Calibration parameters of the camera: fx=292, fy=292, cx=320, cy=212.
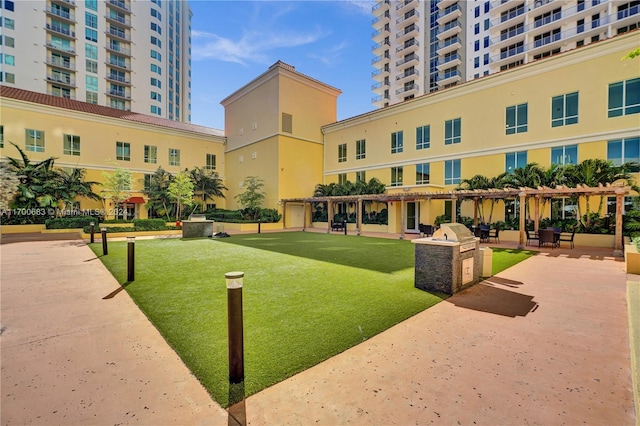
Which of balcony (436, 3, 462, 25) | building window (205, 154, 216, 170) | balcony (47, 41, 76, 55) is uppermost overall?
balcony (436, 3, 462, 25)

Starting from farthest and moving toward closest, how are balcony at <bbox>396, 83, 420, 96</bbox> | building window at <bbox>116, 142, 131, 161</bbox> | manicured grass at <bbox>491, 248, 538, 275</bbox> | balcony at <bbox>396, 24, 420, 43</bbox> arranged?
balcony at <bbox>396, 83, 420, 96</bbox>
balcony at <bbox>396, 24, 420, 43</bbox>
building window at <bbox>116, 142, 131, 161</bbox>
manicured grass at <bbox>491, 248, 538, 275</bbox>

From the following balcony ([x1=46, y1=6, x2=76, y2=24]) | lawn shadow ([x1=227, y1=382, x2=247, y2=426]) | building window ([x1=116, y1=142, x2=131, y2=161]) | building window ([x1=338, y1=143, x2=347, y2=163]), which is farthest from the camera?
balcony ([x1=46, y1=6, x2=76, y2=24])

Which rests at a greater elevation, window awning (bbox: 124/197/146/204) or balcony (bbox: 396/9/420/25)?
balcony (bbox: 396/9/420/25)

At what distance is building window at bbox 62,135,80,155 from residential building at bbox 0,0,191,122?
19.9 m

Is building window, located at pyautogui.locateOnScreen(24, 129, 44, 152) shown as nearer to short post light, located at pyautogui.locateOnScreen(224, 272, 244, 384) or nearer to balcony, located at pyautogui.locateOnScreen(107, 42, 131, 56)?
balcony, located at pyautogui.locateOnScreen(107, 42, 131, 56)

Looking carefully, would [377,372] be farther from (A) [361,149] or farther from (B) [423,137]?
(A) [361,149]

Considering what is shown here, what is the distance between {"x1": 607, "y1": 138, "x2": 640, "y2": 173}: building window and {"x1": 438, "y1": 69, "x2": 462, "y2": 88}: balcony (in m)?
33.1

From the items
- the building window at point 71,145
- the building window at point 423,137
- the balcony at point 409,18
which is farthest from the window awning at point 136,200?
the balcony at point 409,18

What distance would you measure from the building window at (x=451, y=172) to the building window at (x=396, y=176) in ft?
12.7

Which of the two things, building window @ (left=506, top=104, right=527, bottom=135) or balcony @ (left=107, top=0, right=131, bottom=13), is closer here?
building window @ (left=506, top=104, right=527, bottom=135)

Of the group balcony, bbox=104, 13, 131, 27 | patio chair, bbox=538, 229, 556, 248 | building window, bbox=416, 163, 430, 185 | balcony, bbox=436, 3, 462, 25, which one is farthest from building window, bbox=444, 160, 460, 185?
balcony, bbox=104, 13, 131, 27

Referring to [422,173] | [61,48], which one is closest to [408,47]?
[422,173]

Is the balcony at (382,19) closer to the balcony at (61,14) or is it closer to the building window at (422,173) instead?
the building window at (422,173)

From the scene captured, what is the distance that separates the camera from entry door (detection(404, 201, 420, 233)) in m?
23.0
